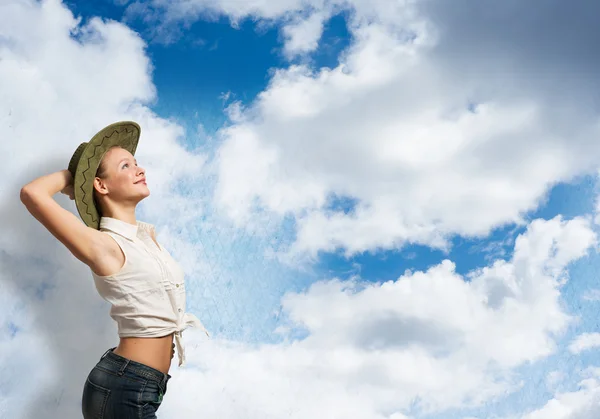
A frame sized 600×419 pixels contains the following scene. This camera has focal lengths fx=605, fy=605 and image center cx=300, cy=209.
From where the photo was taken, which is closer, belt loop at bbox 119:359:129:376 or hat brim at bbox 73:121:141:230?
belt loop at bbox 119:359:129:376

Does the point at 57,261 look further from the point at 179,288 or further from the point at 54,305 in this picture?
the point at 179,288

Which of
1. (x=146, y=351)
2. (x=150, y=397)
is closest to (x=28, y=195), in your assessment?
(x=146, y=351)

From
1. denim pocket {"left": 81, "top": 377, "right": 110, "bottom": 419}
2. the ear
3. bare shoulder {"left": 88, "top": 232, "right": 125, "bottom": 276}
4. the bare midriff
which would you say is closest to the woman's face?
the ear

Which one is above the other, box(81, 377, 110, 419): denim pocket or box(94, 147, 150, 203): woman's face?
box(94, 147, 150, 203): woman's face

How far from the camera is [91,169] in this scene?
2.49 meters

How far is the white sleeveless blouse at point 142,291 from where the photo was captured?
91.7 inches

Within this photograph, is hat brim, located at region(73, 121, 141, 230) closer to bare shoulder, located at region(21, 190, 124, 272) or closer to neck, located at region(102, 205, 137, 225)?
neck, located at region(102, 205, 137, 225)

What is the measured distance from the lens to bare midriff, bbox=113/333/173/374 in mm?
2305

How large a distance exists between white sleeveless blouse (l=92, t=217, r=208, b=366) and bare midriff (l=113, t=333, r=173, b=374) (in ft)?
0.08

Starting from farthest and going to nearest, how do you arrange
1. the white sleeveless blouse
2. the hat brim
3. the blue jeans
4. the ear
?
1. the ear
2. the hat brim
3. the white sleeveless blouse
4. the blue jeans

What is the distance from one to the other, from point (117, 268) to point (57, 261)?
587 mm

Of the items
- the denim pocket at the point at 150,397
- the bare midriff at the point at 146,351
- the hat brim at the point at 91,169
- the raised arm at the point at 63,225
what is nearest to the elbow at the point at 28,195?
the raised arm at the point at 63,225

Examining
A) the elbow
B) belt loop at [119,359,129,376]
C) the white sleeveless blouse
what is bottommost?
belt loop at [119,359,129,376]

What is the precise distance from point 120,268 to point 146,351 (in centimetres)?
34
